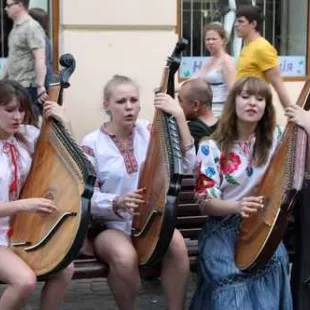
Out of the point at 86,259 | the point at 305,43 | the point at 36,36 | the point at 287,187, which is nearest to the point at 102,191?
the point at 86,259

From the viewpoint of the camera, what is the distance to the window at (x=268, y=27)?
9.35 meters

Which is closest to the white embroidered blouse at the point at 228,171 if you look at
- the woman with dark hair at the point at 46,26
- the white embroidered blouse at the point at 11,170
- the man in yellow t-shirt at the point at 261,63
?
the white embroidered blouse at the point at 11,170

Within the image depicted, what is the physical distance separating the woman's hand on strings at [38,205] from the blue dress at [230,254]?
2.49 ft

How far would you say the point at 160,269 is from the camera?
14.1 ft

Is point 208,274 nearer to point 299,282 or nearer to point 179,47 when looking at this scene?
point 299,282

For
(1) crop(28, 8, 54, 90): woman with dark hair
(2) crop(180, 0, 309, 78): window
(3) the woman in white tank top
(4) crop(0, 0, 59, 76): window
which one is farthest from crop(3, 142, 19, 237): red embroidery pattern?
(2) crop(180, 0, 309, 78): window

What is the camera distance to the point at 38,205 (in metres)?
3.88

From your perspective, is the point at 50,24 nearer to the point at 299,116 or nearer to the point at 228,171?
the point at 228,171

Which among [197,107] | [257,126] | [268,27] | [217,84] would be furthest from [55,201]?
[268,27]

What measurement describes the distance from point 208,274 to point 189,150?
1.96 feet

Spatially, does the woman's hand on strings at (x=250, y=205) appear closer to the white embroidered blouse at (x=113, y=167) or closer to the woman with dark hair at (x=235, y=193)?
the woman with dark hair at (x=235, y=193)

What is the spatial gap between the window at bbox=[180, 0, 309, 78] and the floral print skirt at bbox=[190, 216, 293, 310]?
5.15 meters

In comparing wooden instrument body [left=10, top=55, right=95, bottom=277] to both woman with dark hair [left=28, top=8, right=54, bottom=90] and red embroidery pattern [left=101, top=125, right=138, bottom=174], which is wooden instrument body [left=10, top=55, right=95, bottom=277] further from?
woman with dark hair [left=28, top=8, right=54, bottom=90]

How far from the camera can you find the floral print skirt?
4172mm
